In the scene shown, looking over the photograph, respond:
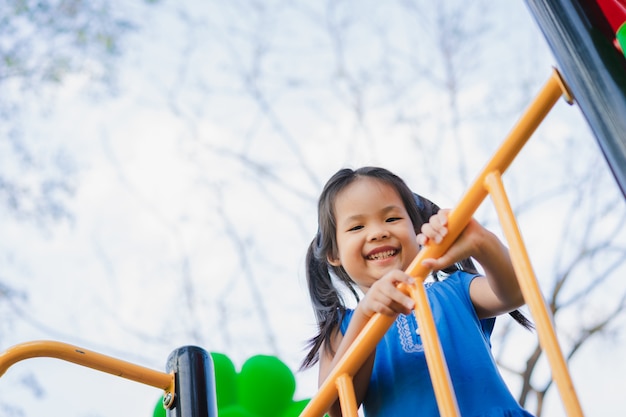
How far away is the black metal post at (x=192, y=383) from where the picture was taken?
1182 millimetres

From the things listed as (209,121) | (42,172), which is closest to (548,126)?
(209,121)

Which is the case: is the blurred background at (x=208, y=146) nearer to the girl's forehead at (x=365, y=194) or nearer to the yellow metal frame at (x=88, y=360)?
the girl's forehead at (x=365, y=194)

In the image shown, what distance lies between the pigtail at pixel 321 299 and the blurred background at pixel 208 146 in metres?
4.01

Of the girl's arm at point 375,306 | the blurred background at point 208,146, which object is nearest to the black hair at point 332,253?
the girl's arm at point 375,306

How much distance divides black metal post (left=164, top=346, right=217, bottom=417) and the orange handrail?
19 millimetres

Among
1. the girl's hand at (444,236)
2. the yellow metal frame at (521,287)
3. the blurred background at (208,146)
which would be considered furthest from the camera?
the blurred background at (208,146)

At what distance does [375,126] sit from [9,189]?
3.04 metres

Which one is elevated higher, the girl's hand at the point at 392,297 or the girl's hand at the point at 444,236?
the girl's hand at the point at 444,236

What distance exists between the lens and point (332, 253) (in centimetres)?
171

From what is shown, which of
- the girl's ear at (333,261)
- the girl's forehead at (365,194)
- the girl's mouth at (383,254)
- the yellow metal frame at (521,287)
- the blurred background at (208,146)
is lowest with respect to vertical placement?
the yellow metal frame at (521,287)

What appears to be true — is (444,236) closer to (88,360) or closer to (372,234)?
(372,234)

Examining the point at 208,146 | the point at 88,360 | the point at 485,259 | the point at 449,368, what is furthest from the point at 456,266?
the point at 208,146

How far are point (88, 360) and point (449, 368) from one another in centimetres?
59

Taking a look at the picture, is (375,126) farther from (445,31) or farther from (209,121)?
(209,121)
